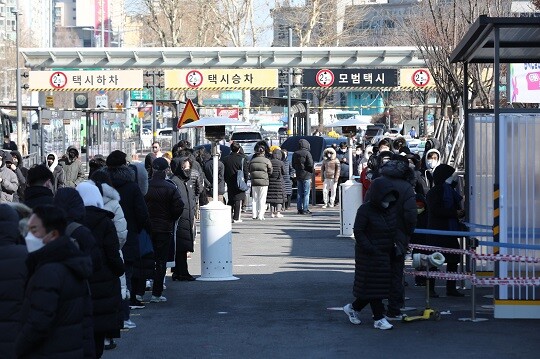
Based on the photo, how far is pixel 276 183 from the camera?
3102 cm

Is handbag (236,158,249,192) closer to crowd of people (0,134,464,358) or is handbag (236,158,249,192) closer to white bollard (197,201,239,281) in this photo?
crowd of people (0,134,464,358)

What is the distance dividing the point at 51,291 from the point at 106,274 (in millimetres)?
3195

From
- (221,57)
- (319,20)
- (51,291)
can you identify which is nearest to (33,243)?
(51,291)

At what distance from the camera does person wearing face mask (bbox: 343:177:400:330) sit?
522 inches

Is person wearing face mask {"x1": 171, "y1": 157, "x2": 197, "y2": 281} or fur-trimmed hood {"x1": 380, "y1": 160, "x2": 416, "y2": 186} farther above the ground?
fur-trimmed hood {"x1": 380, "y1": 160, "x2": 416, "y2": 186}

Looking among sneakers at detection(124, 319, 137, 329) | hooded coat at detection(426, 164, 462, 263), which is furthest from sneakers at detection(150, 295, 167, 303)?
hooded coat at detection(426, 164, 462, 263)

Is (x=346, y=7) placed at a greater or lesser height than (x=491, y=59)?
greater

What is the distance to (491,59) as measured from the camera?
17.6 metres

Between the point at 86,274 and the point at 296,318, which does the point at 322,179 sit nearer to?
the point at 296,318

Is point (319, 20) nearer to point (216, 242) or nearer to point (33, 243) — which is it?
point (216, 242)

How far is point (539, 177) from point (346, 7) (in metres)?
69.5

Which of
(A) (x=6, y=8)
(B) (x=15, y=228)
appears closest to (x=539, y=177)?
(B) (x=15, y=228)

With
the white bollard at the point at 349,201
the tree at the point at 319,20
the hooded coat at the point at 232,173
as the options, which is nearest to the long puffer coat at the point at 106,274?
the white bollard at the point at 349,201

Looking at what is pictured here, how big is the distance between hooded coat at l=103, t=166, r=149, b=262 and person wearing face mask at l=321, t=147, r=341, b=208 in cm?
2059
